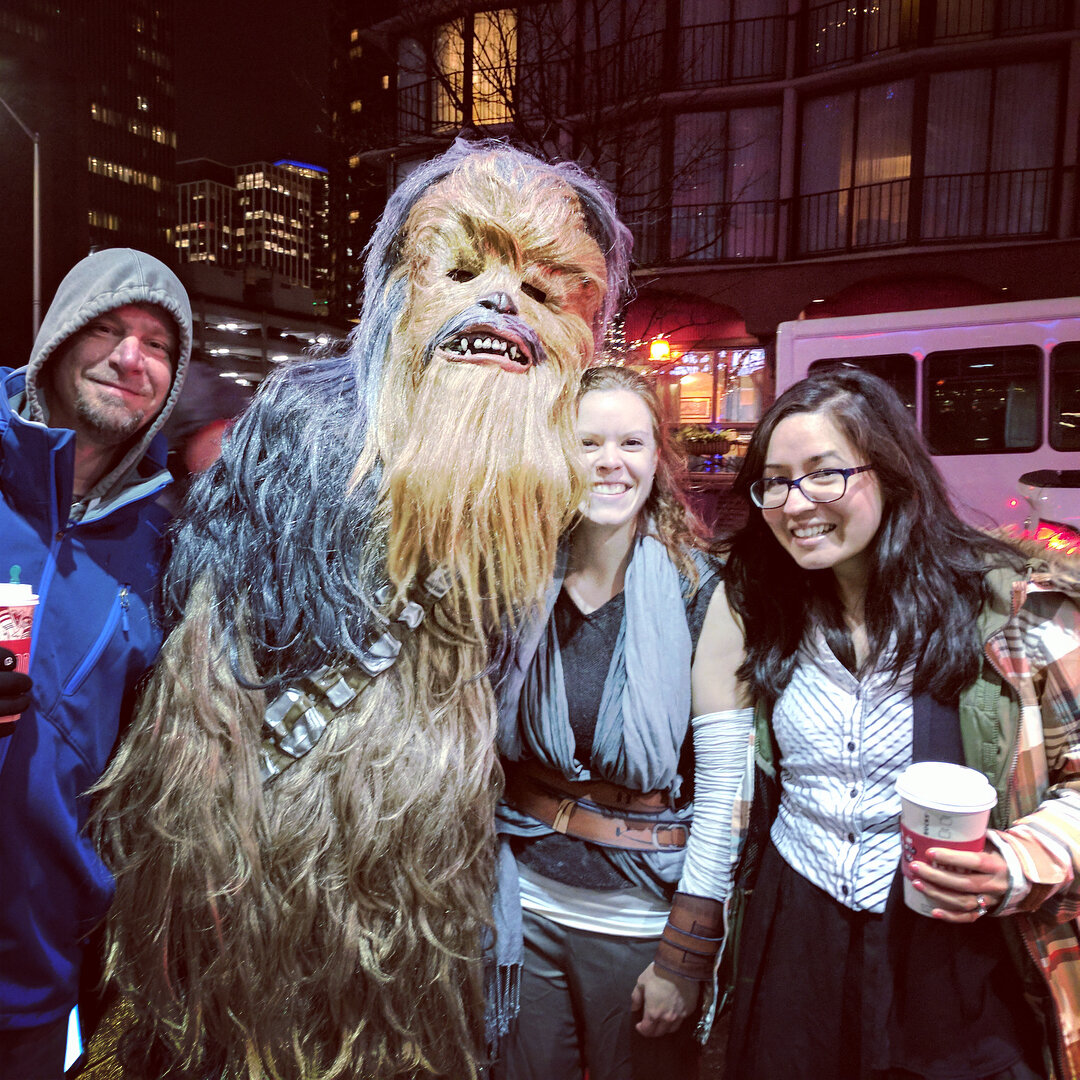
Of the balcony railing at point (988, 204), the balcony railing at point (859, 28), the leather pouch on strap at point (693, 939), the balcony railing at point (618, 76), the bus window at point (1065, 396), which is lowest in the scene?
the leather pouch on strap at point (693, 939)

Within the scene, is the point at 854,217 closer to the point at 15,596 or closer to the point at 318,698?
the point at 318,698

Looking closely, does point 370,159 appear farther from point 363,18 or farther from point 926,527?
point 926,527

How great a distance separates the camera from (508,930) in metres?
1.59

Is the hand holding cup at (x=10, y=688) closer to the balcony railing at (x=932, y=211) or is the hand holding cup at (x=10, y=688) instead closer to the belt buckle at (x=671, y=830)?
the belt buckle at (x=671, y=830)

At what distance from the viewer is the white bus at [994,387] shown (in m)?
5.83

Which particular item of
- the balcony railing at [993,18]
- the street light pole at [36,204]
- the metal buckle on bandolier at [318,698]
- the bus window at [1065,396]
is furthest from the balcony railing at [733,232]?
the metal buckle on bandolier at [318,698]

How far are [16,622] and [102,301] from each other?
82 centimetres

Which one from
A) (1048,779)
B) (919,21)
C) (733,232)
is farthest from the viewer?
(733,232)

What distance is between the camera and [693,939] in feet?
5.07

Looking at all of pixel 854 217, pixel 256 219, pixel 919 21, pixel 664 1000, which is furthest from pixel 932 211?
pixel 664 1000

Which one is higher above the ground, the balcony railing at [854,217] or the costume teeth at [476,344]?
the balcony railing at [854,217]

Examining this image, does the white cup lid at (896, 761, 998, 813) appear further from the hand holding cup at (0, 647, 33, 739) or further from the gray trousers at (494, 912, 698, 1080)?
the hand holding cup at (0, 647, 33, 739)

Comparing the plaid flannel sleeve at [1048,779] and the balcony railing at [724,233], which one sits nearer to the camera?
the plaid flannel sleeve at [1048,779]

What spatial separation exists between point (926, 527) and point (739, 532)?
1.33 feet
